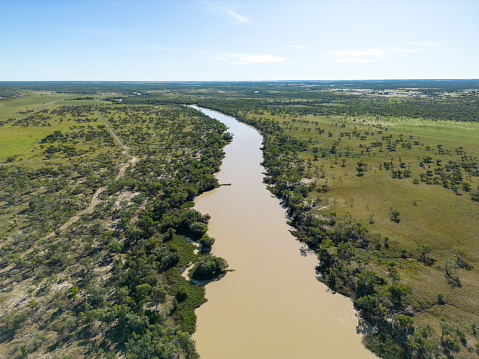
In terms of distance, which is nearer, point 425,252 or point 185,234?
point 425,252

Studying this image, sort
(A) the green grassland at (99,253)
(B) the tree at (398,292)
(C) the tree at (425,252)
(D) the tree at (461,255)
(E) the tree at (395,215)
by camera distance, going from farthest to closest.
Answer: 1. (E) the tree at (395,215)
2. (C) the tree at (425,252)
3. (D) the tree at (461,255)
4. (B) the tree at (398,292)
5. (A) the green grassland at (99,253)

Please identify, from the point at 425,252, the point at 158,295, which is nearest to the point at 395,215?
the point at 425,252

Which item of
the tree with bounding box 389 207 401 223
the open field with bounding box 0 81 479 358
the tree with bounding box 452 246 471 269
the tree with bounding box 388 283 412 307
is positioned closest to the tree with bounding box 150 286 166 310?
the open field with bounding box 0 81 479 358

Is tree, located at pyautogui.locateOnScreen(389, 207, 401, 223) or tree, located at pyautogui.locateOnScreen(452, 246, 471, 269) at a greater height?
tree, located at pyautogui.locateOnScreen(389, 207, 401, 223)

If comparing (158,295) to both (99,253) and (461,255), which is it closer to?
(99,253)

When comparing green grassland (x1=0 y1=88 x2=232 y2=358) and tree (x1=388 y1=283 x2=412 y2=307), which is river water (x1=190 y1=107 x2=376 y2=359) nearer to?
green grassland (x1=0 y1=88 x2=232 y2=358)

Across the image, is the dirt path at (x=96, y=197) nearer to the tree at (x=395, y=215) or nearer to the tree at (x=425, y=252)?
the tree at (x=425, y=252)

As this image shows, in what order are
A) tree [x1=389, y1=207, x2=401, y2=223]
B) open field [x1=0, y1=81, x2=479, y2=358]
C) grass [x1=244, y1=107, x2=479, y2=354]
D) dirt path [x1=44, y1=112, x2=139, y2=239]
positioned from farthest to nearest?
tree [x1=389, y1=207, x2=401, y2=223]
dirt path [x1=44, y1=112, x2=139, y2=239]
grass [x1=244, y1=107, x2=479, y2=354]
open field [x1=0, y1=81, x2=479, y2=358]

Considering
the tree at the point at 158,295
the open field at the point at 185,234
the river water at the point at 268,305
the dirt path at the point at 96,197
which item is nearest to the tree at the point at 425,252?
the open field at the point at 185,234

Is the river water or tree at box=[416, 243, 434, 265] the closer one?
the river water
